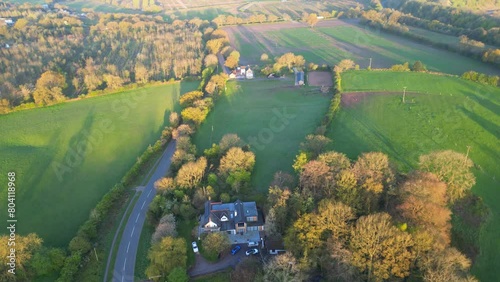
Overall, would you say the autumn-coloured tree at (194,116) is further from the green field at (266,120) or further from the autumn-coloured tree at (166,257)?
the autumn-coloured tree at (166,257)

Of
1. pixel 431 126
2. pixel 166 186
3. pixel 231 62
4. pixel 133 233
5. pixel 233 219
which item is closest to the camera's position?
pixel 233 219

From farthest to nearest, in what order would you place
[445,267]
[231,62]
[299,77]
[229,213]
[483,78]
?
[231,62]
[299,77]
[483,78]
[229,213]
[445,267]

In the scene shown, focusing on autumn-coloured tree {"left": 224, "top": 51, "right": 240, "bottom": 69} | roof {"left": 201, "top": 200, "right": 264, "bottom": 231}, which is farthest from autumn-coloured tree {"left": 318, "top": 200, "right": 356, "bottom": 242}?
autumn-coloured tree {"left": 224, "top": 51, "right": 240, "bottom": 69}

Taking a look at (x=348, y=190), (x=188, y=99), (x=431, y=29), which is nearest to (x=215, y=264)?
(x=348, y=190)

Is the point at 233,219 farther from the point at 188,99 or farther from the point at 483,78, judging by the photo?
the point at 483,78

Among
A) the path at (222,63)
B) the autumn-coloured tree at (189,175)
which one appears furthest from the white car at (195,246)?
the path at (222,63)

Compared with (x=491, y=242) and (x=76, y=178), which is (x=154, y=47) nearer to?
(x=76, y=178)
